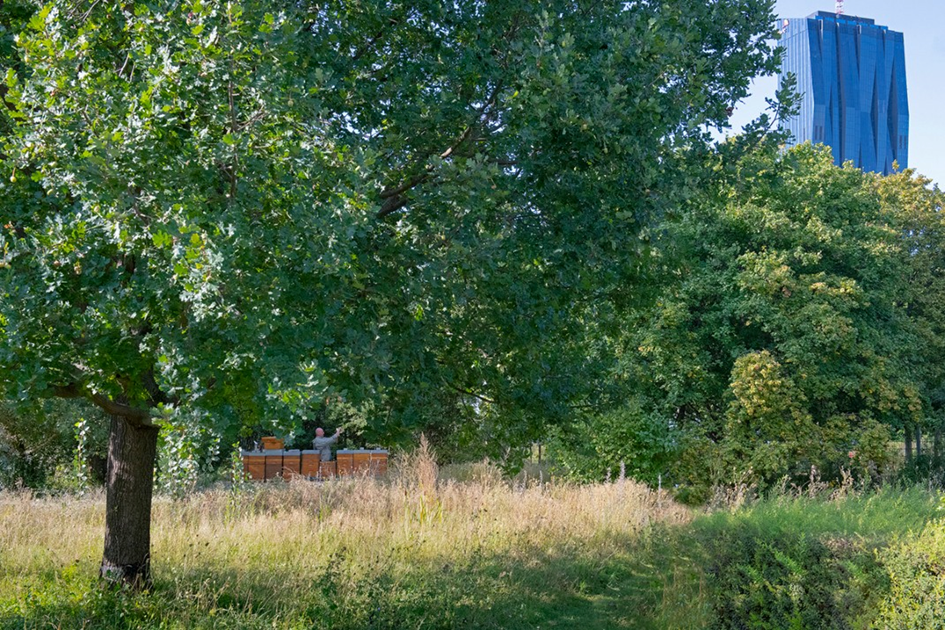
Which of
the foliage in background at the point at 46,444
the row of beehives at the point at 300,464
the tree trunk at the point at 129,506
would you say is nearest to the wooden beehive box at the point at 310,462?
the row of beehives at the point at 300,464

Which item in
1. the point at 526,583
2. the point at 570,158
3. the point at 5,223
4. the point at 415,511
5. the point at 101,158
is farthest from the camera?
the point at 415,511

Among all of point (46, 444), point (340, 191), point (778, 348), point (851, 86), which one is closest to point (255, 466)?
point (46, 444)

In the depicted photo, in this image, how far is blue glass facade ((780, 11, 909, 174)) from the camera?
486ft

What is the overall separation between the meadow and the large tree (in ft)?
3.17

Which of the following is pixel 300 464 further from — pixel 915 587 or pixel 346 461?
pixel 915 587

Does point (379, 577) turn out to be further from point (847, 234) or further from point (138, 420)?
point (847, 234)

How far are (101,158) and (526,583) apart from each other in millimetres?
6908

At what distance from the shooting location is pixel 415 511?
11.0 metres

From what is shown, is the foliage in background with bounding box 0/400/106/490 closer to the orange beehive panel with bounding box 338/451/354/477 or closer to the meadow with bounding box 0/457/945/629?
the meadow with bounding box 0/457/945/629

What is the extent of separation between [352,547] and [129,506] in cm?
297

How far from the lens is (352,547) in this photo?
9.21 m

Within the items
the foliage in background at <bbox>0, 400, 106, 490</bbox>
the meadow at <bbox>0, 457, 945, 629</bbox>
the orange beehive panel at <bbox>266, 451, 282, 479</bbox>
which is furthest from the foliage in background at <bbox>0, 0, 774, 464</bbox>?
the orange beehive panel at <bbox>266, 451, 282, 479</bbox>

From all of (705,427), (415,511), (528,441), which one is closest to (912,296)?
(705,427)

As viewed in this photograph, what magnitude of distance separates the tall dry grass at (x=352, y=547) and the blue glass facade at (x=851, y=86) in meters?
152
